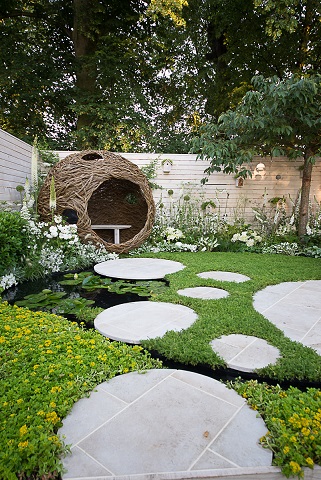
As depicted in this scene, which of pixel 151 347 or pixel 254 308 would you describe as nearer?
pixel 151 347

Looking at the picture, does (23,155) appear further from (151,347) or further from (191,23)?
(191,23)

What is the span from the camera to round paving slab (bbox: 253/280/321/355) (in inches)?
83.2

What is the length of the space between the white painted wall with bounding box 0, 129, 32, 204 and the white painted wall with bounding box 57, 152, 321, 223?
2.42m

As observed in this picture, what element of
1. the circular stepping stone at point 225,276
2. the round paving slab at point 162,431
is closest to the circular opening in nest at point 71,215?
the circular stepping stone at point 225,276

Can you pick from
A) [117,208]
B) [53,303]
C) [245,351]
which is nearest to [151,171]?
[117,208]

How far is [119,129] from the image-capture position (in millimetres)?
7426

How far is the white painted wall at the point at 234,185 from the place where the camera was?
20.2 feet

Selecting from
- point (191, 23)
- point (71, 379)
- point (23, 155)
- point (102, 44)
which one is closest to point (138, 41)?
point (102, 44)

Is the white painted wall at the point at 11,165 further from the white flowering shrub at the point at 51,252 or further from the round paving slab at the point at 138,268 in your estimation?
the round paving slab at the point at 138,268

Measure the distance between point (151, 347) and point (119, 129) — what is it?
258 inches

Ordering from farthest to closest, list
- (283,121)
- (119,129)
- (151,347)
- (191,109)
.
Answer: (191,109) < (119,129) < (283,121) < (151,347)

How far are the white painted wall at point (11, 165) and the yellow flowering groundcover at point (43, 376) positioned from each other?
2.52m

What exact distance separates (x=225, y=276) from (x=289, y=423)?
2555 mm

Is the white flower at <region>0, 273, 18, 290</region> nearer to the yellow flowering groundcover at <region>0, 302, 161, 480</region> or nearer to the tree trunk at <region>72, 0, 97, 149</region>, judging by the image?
the yellow flowering groundcover at <region>0, 302, 161, 480</region>
